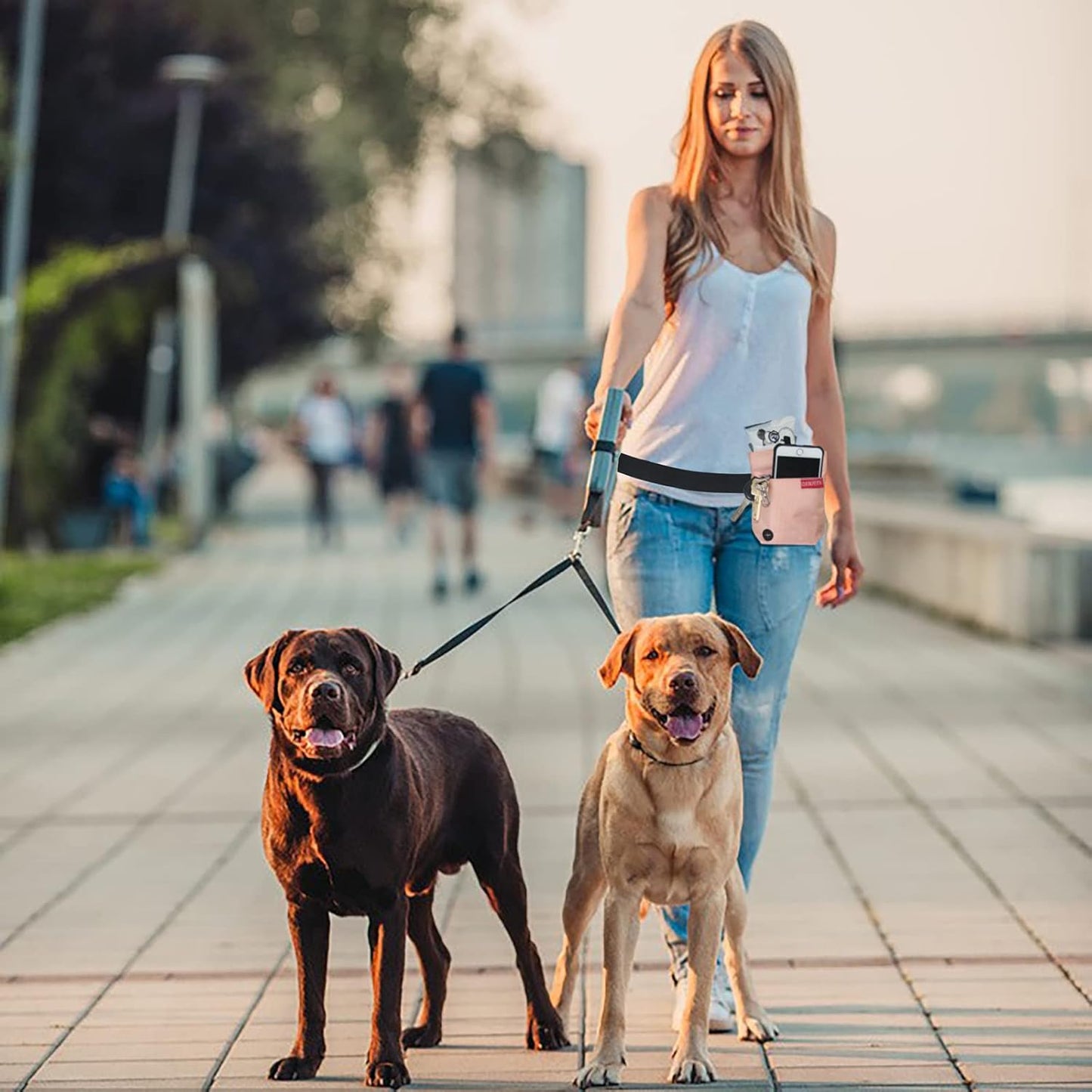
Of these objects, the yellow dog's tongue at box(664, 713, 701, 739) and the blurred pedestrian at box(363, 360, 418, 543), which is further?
the blurred pedestrian at box(363, 360, 418, 543)

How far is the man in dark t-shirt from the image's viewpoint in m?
18.4

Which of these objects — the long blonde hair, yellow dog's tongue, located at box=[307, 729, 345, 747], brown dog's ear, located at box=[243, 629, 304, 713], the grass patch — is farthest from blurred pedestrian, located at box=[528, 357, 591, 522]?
yellow dog's tongue, located at box=[307, 729, 345, 747]

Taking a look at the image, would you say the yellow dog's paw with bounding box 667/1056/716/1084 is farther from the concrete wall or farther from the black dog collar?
the concrete wall

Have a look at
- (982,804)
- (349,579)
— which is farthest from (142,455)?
(982,804)

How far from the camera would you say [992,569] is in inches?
636

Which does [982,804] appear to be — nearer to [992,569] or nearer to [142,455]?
[992,569]

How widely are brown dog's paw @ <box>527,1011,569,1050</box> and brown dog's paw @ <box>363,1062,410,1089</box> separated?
47cm

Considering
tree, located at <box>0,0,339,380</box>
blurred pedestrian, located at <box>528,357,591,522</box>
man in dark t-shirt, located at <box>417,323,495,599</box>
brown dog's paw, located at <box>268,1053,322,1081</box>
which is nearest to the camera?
brown dog's paw, located at <box>268,1053,322,1081</box>

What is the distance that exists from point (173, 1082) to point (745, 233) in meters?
2.24

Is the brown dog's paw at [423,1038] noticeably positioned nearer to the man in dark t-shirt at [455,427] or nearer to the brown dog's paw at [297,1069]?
the brown dog's paw at [297,1069]

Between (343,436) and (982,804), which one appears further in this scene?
(343,436)

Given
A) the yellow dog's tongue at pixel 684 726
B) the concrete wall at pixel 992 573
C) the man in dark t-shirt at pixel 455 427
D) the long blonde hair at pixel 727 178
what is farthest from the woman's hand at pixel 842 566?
the man in dark t-shirt at pixel 455 427

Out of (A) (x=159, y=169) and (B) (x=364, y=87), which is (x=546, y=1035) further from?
(B) (x=364, y=87)

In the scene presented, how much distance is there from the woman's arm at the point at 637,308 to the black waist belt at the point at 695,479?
0.14 m
